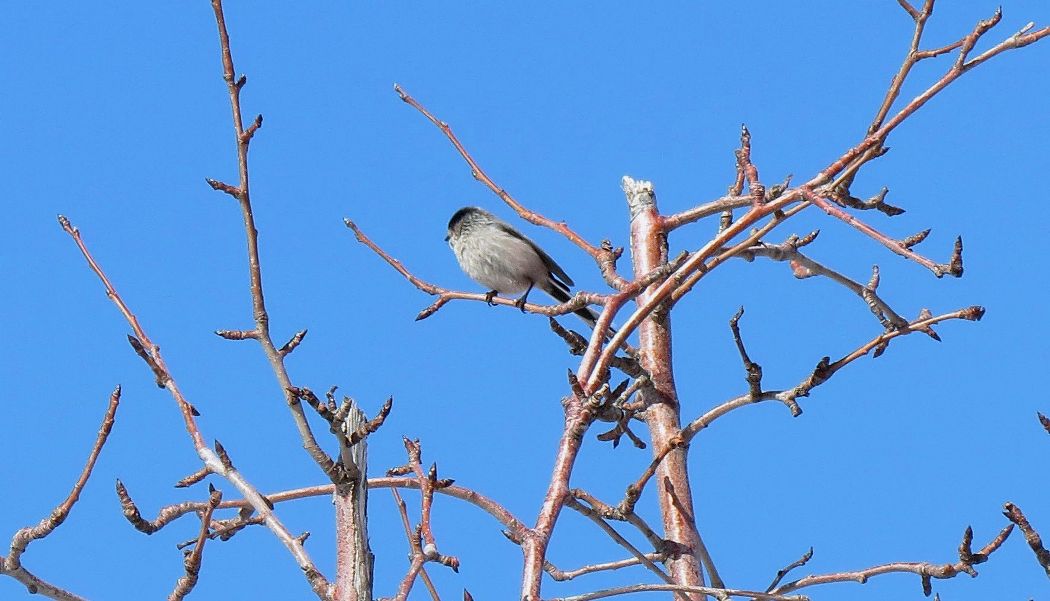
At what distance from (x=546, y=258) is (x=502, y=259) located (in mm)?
412

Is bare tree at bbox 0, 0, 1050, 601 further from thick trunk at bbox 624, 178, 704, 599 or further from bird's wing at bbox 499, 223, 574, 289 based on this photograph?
bird's wing at bbox 499, 223, 574, 289

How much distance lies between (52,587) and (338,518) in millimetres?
651

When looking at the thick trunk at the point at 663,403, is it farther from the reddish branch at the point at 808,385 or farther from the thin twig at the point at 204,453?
the thin twig at the point at 204,453

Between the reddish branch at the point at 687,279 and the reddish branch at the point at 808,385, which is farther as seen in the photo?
the reddish branch at the point at 808,385

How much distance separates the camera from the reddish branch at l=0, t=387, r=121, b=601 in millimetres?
2643

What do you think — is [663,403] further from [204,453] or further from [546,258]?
[546,258]

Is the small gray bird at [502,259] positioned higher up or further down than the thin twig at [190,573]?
higher up

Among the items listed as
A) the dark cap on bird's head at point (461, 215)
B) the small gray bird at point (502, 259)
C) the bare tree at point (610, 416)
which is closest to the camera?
the bare tree at point (610, 416)

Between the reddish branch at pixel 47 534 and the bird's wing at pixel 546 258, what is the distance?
6.19 metres

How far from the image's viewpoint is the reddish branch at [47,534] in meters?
2.64

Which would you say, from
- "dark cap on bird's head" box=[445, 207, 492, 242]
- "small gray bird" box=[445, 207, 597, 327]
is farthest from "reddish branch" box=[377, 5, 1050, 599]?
"dark cap on bird's head" box=[445, 207, 492, 242]

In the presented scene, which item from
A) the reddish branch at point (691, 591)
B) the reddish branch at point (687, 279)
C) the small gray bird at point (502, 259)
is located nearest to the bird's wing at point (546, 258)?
the small gray bird at point (502, 259)

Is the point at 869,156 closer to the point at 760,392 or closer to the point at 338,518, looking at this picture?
the point at 760,392

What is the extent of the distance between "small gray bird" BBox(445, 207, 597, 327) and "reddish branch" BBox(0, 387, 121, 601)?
19.5ft
